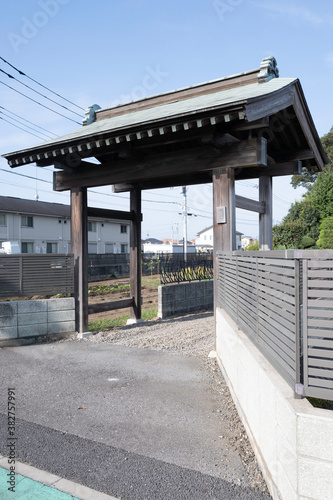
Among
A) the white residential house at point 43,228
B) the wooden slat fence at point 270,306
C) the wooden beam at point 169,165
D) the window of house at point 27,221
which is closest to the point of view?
the wooden slat fence at point 270,306

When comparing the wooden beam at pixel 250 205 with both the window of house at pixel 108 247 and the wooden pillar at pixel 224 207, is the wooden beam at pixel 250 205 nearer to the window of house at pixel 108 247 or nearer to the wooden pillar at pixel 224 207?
the wooden pillar at pixel 224 207

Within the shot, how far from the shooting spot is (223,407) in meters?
4.62

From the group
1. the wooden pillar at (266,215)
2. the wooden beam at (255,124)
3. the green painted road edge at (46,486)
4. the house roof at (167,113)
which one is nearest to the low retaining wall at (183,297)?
the wooden pillar at (266,215)

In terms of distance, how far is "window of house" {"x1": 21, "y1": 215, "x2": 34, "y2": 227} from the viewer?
114 feet

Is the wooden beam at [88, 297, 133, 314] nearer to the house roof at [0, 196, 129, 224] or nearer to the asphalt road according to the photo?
the asphalt road

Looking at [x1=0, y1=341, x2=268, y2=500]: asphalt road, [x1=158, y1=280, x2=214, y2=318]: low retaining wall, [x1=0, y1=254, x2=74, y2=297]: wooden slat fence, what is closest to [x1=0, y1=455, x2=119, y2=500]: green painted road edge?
[x1=0, y1=341, x2=268, y2=500]: asphalt road

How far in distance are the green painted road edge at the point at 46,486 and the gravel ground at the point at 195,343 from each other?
4.21ft

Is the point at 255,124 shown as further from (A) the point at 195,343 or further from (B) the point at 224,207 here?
(A) the point at 195,343

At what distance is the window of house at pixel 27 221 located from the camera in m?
34.8

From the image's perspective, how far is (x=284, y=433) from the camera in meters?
2.49

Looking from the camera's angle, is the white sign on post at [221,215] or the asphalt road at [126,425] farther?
the white sign on post at [221,215]

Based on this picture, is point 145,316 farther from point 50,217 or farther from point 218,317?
point 50,217

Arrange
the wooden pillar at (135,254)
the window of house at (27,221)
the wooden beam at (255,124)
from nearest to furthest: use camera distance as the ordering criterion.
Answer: the wooden beam at (255,124) < the wooden pillar at (135,254) < the window of house at (27,221)

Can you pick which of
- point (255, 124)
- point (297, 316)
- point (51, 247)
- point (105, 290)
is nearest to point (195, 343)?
point (255, 124)
